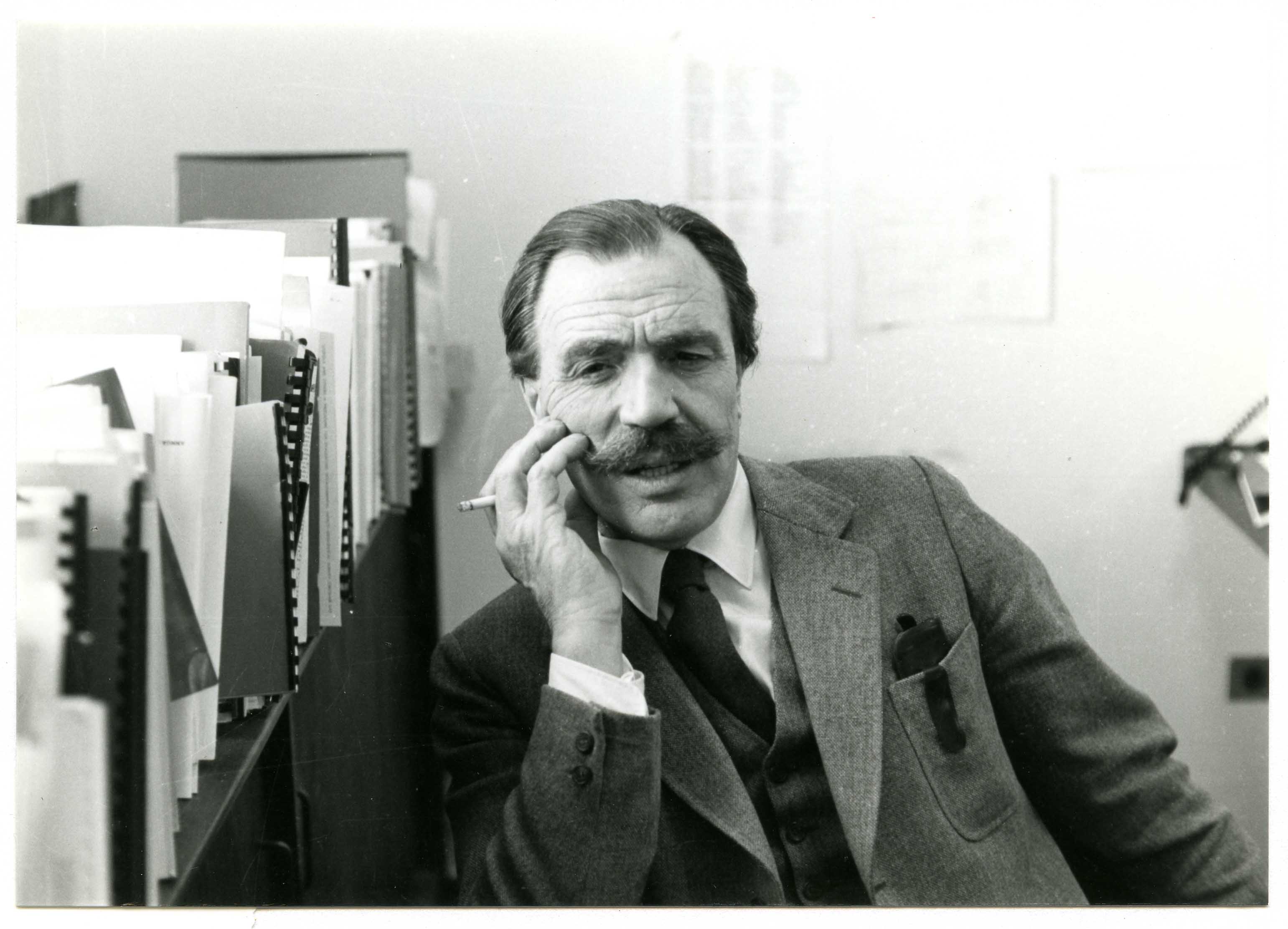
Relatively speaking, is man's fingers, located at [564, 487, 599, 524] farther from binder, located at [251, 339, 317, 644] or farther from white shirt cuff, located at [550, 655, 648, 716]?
binder, located at [251, 339, 317, 644]

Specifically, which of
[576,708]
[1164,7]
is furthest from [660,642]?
[1164,7]

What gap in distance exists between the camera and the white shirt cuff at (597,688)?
4.81 ft

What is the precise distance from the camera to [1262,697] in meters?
1.68

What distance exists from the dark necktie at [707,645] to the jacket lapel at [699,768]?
0.03m

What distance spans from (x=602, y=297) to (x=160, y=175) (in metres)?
0.63

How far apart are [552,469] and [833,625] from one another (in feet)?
1.35

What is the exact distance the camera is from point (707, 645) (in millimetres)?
1528

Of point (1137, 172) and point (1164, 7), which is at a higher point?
point (1164, 7)

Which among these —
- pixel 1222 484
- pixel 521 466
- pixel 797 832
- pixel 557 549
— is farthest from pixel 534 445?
pixel 1222 484

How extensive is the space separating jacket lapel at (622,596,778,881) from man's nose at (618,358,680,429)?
0.32 metres

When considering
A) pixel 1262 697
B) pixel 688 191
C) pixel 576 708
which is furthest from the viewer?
pixel 1262 697

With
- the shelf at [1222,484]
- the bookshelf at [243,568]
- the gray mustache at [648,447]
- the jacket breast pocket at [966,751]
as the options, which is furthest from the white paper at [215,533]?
the shelf at [1222,484]

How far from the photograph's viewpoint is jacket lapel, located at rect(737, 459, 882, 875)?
1.50 metres
